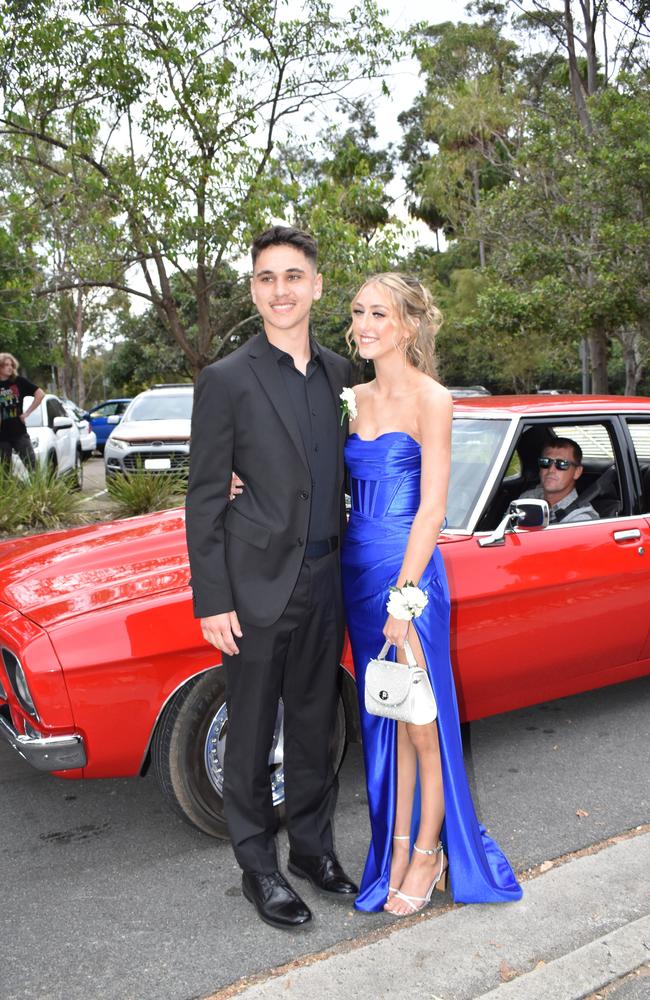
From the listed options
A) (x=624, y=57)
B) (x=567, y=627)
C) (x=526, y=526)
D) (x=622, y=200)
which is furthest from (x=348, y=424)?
(x=624, y=57)

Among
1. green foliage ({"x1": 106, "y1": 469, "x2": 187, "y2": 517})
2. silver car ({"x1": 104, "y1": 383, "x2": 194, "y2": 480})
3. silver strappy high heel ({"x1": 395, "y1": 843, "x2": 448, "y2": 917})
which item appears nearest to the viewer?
silver strappy high heel ({"x1": 395, "y1": 843, "x2": 448, "y2": 917})

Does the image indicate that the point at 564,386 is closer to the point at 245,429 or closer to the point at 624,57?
the point at 624,57

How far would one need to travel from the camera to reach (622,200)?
13.1 m

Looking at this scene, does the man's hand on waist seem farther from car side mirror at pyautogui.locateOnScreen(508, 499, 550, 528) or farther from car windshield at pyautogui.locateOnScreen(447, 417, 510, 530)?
car side mirror at pyautogui.locateOnScreen(508, 499, 550, 528)

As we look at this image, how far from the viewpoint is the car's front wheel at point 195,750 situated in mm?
3178

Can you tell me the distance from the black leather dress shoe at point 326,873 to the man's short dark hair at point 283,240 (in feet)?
6.34

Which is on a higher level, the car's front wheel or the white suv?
the white suv

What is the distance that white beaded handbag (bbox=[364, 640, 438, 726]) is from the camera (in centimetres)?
273

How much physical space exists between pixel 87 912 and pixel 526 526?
217 centimetres

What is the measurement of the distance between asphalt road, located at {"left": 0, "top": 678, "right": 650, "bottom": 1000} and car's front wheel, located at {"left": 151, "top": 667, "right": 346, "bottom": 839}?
0.22 metres

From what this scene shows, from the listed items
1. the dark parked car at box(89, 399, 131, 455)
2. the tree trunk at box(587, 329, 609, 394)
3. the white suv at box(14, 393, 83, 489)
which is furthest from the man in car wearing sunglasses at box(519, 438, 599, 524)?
the dark parked car at box(89, 399, 131, 455)

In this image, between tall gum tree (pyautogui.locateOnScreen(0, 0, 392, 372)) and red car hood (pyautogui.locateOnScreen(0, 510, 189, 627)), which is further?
tall gum tree (pyautogui.locateOnScreen(0, 0, 392, 372))

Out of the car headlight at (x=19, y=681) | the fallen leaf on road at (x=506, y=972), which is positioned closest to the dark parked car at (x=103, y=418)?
the car headlight at (x=19, y=681)

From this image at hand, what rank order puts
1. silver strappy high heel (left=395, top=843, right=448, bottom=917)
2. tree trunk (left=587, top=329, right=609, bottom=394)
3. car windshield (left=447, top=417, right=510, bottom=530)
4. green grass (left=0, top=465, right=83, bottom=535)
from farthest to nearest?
tree trunk (left=587, top=329, right=609, bottom=394) → green grass (left=0, top=465, right=83, bottom=535) → car windshield (left=447, top=417, right=510, bottom=530) → silver strappy high heel (left=395, top=843, right=448, bottom=917)
